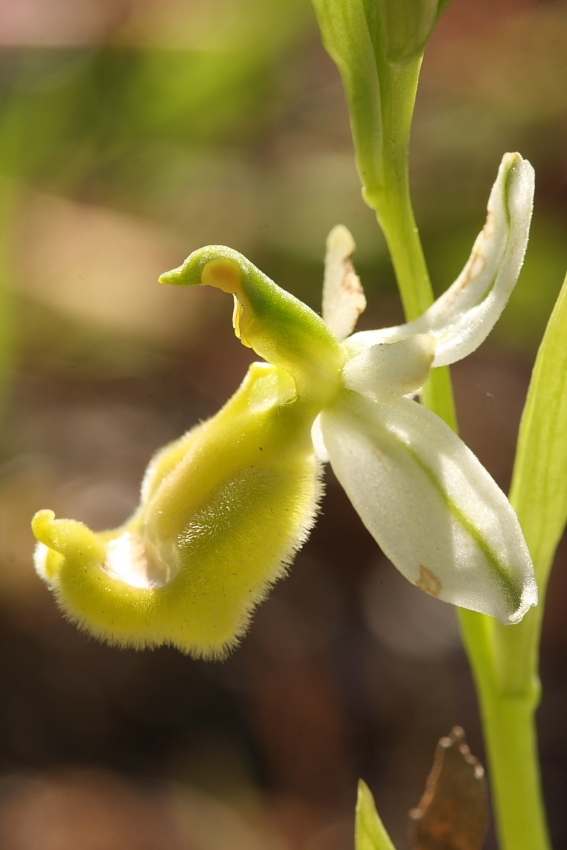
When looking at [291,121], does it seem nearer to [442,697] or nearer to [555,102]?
[555,102]

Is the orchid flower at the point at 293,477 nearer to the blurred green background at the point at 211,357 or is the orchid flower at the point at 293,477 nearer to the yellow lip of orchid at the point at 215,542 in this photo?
the yellow lip of orchid at the point at 215,542

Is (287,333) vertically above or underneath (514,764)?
above

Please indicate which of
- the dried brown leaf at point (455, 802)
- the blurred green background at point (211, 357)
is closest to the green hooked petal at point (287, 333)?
the dried brown leaf at point (455, 802)

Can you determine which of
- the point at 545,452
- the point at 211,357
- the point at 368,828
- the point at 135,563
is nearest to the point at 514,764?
the point at 368,828

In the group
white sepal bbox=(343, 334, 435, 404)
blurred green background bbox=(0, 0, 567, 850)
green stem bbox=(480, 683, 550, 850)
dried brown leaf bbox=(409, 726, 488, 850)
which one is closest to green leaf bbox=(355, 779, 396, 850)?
dried brown leaf bbox=(409, 726, 488, 850)

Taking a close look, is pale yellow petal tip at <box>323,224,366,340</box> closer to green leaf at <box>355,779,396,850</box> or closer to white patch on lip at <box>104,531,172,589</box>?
white patch on lip at <box>104,531,172,589</box>

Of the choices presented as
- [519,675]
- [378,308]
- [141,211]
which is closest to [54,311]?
Result: [141,211]

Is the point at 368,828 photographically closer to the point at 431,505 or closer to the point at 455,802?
the point at 455,802
